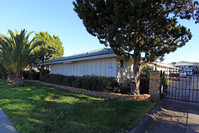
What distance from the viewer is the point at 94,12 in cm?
571

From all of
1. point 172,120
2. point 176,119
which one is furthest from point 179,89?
point 172,120

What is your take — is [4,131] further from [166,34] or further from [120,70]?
[166,34]

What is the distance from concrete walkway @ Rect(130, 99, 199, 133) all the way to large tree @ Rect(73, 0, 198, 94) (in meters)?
1.89

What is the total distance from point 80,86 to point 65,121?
4797 mm

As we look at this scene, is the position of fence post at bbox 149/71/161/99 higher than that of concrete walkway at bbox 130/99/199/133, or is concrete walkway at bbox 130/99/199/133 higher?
fence post at bbox 149/71/161/99

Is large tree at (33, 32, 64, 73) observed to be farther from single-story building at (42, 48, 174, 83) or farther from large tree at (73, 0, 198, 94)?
large tree at (73, 0, 198, 94)

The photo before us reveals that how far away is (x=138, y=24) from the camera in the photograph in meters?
4.90

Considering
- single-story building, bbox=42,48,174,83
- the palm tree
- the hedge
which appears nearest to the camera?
the hedge

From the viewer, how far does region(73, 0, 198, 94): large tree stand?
4755 mm

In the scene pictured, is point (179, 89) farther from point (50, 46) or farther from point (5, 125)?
point (50, 46)

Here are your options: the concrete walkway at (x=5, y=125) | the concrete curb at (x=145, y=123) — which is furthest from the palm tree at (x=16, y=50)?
the concrete curb at (x=145, y=123)

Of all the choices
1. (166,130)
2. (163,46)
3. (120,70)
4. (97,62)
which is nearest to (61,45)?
(97,62)

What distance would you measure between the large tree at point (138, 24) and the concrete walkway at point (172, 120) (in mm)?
1893

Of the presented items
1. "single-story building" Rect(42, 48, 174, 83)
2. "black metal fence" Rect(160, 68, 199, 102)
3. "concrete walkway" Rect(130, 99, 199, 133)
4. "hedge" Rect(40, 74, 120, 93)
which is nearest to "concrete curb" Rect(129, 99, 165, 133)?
"concrete walkway" Rect(130, 99, 199, 133)
